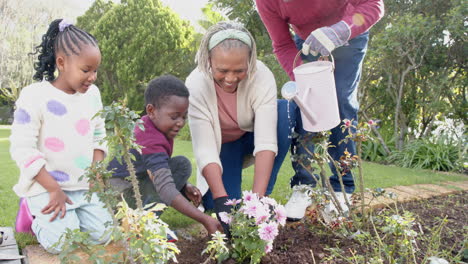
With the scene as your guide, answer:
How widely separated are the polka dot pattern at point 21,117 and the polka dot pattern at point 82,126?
0.82 feet

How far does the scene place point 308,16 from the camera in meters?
2.37

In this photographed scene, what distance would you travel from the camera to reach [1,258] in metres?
1.60

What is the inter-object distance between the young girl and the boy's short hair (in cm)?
31

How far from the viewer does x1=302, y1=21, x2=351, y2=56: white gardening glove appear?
6.60 feet

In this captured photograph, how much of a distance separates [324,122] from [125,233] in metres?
1.26

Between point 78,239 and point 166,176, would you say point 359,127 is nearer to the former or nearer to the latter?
point 166,176

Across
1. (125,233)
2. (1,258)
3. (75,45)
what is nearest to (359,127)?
(125,233)

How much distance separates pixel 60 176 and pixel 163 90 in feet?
2.20

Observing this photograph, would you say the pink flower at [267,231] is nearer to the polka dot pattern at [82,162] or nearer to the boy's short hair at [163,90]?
the boy's short hair at [163,90]

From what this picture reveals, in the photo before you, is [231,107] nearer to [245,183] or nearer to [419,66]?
[245,183]

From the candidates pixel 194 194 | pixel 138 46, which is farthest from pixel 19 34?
pixel 194 194

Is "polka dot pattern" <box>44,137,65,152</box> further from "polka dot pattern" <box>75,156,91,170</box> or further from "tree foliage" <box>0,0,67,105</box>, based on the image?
"tree foliage" <box>0,0,67,105</box>

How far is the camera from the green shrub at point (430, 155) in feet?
16.4

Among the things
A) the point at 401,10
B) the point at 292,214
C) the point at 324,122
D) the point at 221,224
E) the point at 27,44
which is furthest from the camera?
the point at 27,44
